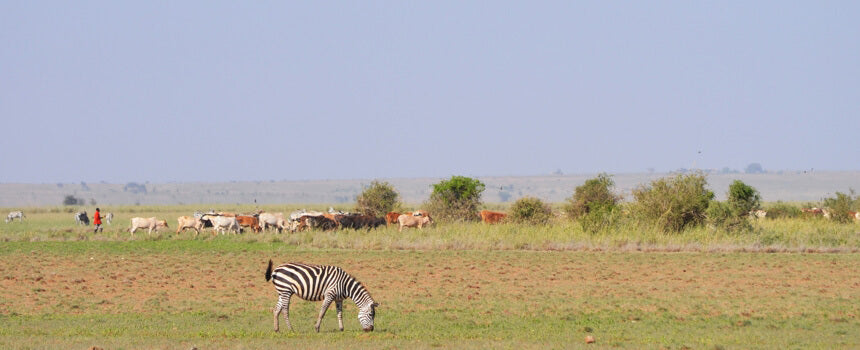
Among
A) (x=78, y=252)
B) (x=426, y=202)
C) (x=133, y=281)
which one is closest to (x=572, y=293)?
(x=133, y=281)

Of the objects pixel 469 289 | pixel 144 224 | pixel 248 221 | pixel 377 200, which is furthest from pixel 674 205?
pixel 144 224

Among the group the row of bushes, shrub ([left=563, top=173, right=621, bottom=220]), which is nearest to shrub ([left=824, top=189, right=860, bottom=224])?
the row of bushes

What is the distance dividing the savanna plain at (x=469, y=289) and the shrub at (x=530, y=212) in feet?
11.5

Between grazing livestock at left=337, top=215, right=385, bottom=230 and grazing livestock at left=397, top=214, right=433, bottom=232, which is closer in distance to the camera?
grazing livestock at left=397, top=214, right=433, bottom=232

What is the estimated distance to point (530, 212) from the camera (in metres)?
39.8

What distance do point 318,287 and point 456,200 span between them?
30869 mm

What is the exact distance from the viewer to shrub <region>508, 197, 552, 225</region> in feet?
129

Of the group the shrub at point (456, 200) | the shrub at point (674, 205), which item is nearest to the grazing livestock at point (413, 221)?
the shrub at point (456, 200)

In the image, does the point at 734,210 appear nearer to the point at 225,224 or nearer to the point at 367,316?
the point at 225,224

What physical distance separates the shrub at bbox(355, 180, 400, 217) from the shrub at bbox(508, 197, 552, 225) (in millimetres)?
9918

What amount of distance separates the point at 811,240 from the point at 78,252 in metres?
22.9

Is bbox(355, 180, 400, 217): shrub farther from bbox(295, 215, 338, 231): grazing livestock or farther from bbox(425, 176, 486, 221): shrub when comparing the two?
bbox(295, 215, 338, 231): grazing livestock

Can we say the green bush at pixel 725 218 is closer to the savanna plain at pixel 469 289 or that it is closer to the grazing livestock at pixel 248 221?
the savanna plain at pixel 469 289

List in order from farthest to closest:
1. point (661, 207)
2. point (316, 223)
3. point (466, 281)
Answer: point (316, 223), point (661, 207), point (466, 281)
